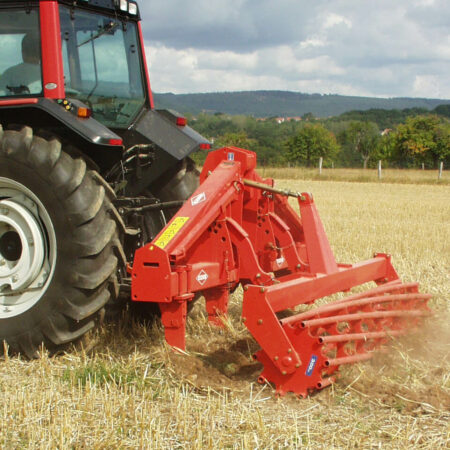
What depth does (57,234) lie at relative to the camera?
3441mm

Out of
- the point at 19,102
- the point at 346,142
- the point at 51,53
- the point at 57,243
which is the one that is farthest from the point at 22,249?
the point at 346,142

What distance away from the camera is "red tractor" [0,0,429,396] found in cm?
332

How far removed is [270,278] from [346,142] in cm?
6874

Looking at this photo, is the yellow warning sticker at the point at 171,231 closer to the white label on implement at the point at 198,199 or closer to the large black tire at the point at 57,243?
the white label on implement at the point at 198,199

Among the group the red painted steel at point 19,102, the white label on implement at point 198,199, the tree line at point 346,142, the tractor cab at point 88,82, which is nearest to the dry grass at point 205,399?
the white label on implement at point 198,199

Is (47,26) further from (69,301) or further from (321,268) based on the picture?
(321,268)

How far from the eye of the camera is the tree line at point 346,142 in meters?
45.4

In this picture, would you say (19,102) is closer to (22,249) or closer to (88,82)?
(88,82)

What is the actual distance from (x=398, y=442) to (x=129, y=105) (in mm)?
2925

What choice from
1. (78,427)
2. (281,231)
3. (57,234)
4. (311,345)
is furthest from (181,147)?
(78,427)

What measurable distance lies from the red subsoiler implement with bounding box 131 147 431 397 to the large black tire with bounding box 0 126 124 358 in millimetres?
243

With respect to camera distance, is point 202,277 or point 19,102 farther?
point 19,102

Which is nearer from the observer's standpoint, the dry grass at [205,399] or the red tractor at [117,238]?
the dry grass at [205,399]

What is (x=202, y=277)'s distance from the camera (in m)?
3.51
